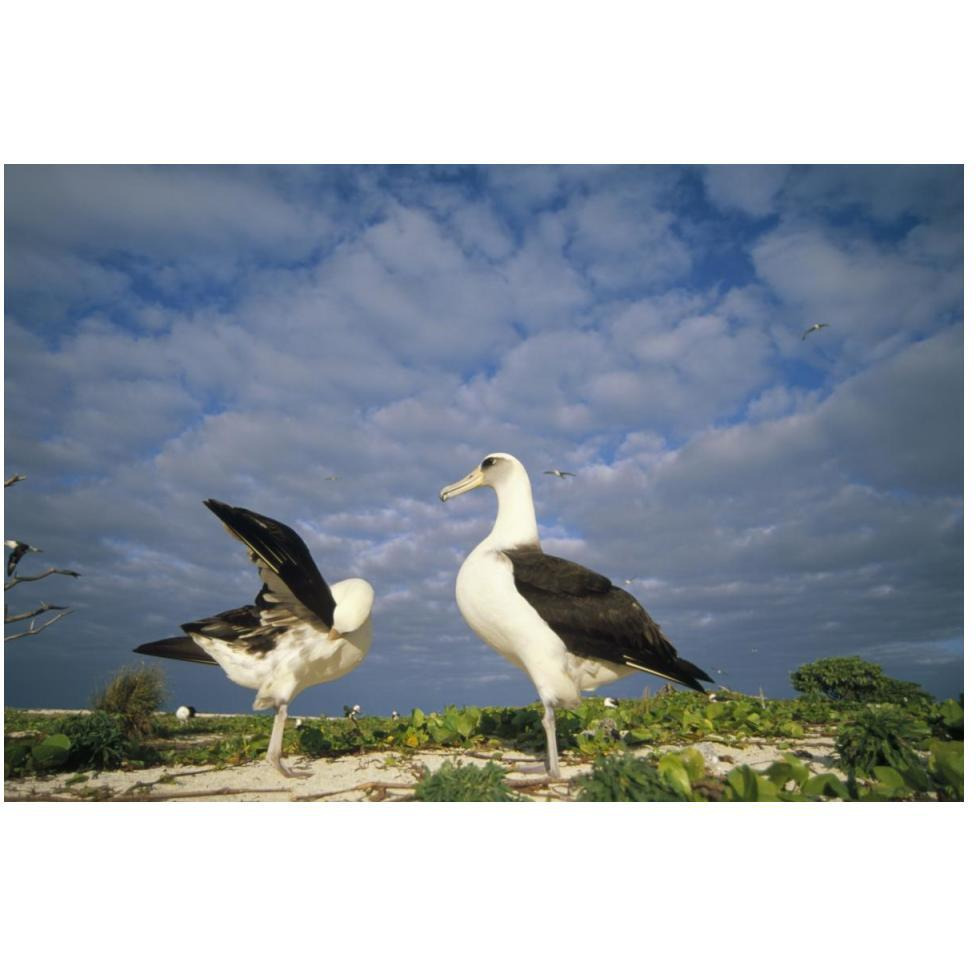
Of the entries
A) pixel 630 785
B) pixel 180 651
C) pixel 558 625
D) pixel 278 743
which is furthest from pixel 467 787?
pixel 180 651

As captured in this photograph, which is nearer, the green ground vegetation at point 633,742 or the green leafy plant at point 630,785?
the green leafy plant at point 630,785

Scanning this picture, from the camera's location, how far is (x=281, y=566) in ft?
12.4


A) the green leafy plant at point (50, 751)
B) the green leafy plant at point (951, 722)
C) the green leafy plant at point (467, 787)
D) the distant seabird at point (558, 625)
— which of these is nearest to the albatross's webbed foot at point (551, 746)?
the distant seabird at point (558, 625)

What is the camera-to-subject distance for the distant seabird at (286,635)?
408cm

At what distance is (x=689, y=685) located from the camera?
13.3 ft

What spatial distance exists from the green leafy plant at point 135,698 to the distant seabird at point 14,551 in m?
1.68

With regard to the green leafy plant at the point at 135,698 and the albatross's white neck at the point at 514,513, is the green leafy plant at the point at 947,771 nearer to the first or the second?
the albatross's white neck at the point at 514,513

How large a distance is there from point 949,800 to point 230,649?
12.8 feet

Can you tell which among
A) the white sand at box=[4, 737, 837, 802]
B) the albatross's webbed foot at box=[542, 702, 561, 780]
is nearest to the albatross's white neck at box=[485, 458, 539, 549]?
the albatross's webbed foot at box=[542, 702, 561, 780]

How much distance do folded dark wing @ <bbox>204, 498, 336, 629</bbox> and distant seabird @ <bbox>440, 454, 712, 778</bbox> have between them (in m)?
0.86

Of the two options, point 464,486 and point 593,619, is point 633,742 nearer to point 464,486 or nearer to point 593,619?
point 593,619

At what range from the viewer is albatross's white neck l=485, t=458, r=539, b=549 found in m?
4.64

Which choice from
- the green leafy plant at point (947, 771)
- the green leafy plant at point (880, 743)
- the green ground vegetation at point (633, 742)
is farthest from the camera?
the green leafy plant at point (880, 743)

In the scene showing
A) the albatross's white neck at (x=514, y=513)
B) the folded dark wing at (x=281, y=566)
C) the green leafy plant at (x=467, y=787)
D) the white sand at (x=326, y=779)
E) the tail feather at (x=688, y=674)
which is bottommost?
the white sand at (x=326, y=779)
